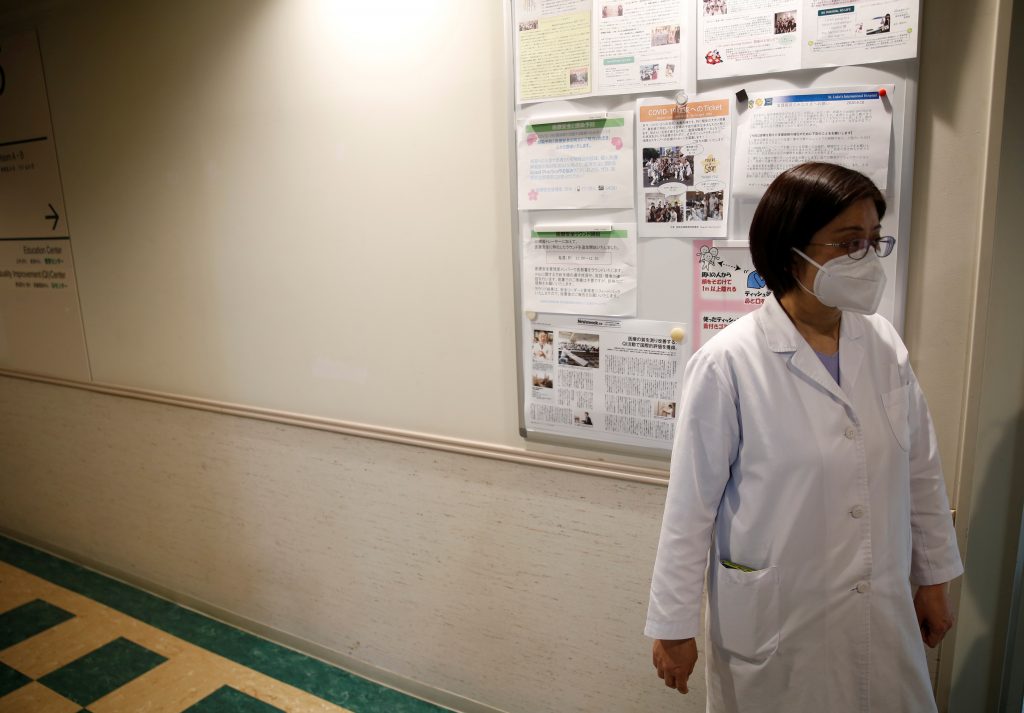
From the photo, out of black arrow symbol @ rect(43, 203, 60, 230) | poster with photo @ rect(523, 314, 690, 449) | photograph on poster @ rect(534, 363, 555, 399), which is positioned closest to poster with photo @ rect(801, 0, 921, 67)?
poster with photo @ rect(523, 314, 690, 449)

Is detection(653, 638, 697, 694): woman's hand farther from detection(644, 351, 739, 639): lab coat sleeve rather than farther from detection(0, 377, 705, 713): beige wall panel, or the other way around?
detection(0, 377, 705, 713): beige wall panel

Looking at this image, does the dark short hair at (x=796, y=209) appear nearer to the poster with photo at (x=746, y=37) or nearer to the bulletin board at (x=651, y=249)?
the bulletin board at (x=651, y=249)

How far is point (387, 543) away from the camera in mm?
2373

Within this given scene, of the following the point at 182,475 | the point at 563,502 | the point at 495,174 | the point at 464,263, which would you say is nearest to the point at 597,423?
the point at 563,502

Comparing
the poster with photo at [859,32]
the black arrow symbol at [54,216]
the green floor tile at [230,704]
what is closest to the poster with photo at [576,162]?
the poster with photo at [859,32]

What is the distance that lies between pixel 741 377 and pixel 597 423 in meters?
0.65

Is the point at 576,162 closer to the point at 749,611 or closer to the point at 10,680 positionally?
the point at 749,611

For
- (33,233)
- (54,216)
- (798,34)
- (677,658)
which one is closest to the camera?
(677,658)

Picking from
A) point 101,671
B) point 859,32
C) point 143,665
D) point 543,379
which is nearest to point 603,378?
point 543,379

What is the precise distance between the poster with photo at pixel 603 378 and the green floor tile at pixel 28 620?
239 cm

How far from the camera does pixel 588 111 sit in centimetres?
175

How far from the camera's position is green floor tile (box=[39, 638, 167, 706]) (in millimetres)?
2482

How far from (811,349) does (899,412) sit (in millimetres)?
202

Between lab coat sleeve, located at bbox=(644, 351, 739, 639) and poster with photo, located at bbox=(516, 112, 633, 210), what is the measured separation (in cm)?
60
